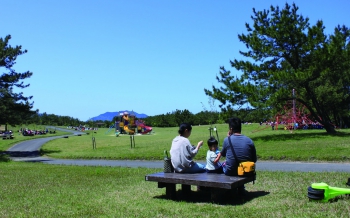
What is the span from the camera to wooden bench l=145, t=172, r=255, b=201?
21.4 ft

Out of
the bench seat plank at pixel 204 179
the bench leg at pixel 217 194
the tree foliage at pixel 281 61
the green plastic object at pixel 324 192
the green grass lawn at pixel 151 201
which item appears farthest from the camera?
the tree foliage at pixel 281 61

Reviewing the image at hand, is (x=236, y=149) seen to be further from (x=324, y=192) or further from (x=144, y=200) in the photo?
(x=144, y=200)

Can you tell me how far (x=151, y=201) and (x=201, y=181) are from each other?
123 cm

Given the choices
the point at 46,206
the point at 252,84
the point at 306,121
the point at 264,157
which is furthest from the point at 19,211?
the point at 306,121

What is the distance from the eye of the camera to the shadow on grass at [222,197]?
6.99 meters

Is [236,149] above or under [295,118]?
under

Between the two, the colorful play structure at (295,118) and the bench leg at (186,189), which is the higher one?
the colorful play structure at (295,118)

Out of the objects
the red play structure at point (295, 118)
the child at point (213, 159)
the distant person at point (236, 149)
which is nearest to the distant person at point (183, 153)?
the child at point (213, 159)

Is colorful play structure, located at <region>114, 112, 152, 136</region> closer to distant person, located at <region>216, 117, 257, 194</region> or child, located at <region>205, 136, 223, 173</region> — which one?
child, located at <region>205, 136, 223, 173</region>

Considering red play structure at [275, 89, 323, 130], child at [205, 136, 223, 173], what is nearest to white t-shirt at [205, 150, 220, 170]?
child at [205, 136, 223, 173]

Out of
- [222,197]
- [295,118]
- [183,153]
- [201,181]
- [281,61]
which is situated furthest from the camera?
[295,118]

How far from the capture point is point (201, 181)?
6750mm

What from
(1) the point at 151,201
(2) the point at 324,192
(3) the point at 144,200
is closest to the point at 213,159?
(1) the point at 151,201

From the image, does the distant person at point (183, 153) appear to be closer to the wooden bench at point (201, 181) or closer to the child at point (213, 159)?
the wooden bench at point (201, 181)
